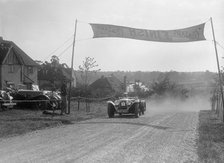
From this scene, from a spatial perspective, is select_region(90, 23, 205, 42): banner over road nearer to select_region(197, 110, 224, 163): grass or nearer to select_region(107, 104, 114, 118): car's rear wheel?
select_region(107, 104, 114, 118): car's rear wheel

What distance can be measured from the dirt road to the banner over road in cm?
878

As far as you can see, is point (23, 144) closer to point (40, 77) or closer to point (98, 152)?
point (98, 152)

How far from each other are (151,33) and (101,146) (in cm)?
1371

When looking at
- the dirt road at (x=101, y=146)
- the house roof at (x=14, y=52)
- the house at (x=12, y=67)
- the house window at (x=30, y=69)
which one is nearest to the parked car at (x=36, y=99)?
the dirt road at (x=101, y=146)

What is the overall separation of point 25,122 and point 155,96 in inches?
1783

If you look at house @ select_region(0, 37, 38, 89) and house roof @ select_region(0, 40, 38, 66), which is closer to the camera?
house @ select_region(0, 37, 38, 89)

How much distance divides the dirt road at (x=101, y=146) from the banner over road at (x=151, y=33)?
28.8 feet

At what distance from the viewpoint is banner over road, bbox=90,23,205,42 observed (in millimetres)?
23906

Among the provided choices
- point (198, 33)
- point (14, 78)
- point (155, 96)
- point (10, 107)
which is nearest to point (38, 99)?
point (10, 107)

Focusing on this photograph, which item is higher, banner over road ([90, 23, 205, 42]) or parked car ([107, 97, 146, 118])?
banner over road ([90, 23, 205, 42])

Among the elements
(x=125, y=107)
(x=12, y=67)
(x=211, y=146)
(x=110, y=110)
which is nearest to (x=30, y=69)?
(x=12, y=67)

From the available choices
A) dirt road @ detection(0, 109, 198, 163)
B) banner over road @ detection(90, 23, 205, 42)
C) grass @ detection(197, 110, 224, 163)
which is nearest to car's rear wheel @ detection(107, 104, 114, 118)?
banner over road @ detection(90, 23, 205, 42)

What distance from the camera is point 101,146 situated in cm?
1228

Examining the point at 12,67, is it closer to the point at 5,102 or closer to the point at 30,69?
the point at 30,69
